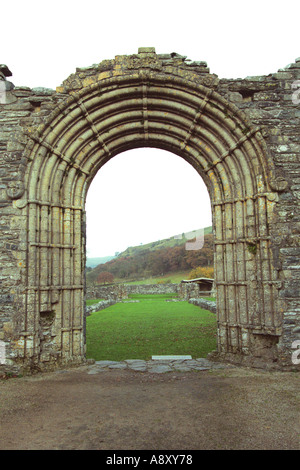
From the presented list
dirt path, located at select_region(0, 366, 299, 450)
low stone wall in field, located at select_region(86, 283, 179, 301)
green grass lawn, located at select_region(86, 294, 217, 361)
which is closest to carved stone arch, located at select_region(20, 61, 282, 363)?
dirt path, located at select_region(0, 366, 299, 450)

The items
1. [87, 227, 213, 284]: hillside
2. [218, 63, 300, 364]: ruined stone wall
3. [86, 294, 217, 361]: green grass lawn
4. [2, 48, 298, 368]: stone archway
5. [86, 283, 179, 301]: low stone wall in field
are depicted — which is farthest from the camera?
[87, 227, 213, 284]: hillside

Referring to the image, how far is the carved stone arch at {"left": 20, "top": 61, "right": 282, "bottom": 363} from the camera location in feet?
19.9

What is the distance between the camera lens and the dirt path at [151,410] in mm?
3252

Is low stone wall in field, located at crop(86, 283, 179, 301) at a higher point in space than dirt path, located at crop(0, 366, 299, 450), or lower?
lower

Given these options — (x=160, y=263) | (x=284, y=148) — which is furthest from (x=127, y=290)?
(x=284, y=148)

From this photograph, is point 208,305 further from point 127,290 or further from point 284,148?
point 127,290

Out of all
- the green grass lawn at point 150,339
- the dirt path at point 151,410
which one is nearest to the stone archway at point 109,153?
the dirt path at point 151,410

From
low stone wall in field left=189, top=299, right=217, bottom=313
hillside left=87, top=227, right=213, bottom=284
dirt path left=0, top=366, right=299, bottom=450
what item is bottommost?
low stone wall in field left=189, top=299, right=217, bottom=313

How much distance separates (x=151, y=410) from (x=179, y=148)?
198 inches

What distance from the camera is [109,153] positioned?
700cm

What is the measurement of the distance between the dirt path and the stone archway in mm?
800

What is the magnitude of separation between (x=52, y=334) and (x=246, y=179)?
4748 mm

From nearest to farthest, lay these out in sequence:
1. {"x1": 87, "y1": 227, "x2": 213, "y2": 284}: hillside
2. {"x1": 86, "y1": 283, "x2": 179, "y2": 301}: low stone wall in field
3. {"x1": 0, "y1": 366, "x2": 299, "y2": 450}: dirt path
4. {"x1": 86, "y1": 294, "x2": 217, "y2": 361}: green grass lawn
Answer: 1. {"x1": 0, "y1": 366, "x2": 299, "y2": 450}: dirt path
2. {"x1": 86, "y1": 294, "x2": 217, "y2": 361}: green grass lawn
3. {"x1": 86, "y1": 283, "x2": 179, "y2": 301}: low stone wall in field
4. {"x1": 87, "y1": 227, "x2": 213, "y2": 284}: hillside

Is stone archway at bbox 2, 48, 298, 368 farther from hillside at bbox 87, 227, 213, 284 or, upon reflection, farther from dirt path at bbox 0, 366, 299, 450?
hillside at bbox 87, 227, 213, 284
